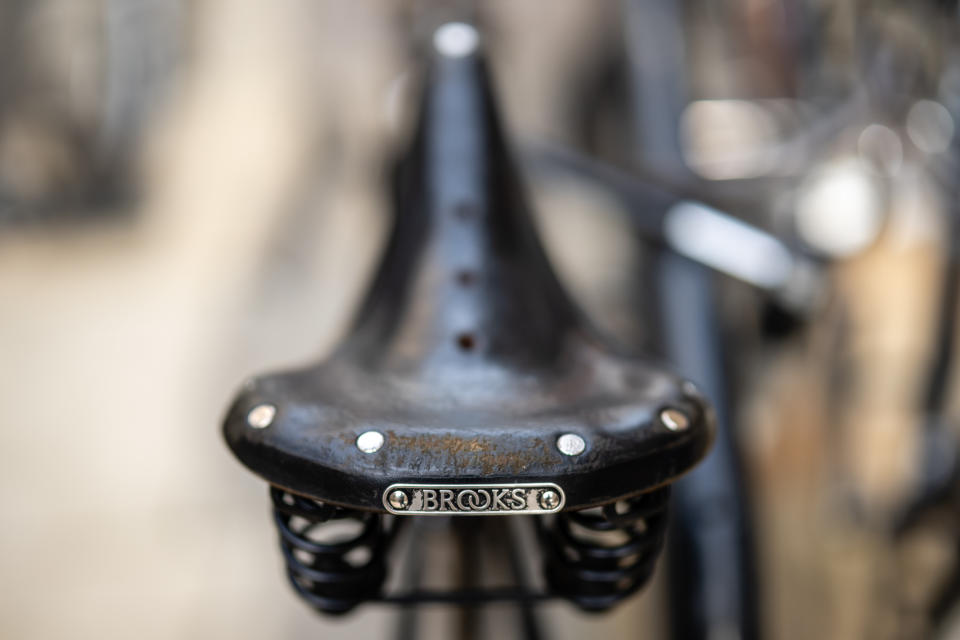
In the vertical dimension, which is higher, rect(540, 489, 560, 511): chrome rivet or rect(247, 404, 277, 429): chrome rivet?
rect(247, 404, 277, 429): chrome rivet

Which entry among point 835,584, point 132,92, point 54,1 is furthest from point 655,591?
point 54,1

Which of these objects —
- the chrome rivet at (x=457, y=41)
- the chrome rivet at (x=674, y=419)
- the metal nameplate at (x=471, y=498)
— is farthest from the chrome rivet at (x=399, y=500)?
the chrome rivet at (x=457, y=41)

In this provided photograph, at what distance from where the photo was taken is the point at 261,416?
313mm

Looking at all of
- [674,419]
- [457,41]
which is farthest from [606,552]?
[457,41]

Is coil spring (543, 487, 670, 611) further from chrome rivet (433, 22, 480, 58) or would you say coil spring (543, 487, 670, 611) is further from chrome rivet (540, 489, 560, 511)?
chrome rivet (433, 22, 480, 58)

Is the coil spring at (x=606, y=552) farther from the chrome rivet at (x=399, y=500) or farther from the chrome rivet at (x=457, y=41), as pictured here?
the chrome rivet at (x=457, y=41)

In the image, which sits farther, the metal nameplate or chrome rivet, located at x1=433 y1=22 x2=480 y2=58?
chrome rivet, located at x1=433 y1=22 x2=480 y2=58

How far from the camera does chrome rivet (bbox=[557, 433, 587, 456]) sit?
0.28m

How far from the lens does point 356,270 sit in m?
1.14

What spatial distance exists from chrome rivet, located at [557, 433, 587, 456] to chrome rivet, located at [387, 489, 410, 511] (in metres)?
0.06

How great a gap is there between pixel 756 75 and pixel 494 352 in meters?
0.98

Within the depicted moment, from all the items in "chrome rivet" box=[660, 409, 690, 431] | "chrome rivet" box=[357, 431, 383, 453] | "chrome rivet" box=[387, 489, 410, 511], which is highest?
"chrome rivet" box=[357, 431, 383, 453]

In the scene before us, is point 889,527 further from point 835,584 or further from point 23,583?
point 23,583

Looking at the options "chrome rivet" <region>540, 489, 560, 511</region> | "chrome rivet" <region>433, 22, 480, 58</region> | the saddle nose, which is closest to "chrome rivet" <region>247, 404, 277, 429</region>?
the saddle nose
